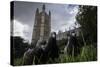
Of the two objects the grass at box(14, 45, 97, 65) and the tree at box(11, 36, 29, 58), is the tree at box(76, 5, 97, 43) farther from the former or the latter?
the tree at box(11, 36, 29, 58)

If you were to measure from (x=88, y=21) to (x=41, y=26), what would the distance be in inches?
23.5

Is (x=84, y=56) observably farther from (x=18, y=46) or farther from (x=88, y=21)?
(x=18, y=46)

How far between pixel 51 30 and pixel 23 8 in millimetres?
392

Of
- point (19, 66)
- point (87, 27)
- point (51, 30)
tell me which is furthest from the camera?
point (87, 27)

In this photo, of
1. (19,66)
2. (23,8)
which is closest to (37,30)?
(23,8)

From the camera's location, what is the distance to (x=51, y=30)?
7.10 feet

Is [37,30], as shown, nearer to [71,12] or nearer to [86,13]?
[71,12]

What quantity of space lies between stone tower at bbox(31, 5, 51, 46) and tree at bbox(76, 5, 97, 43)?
1.26 ft

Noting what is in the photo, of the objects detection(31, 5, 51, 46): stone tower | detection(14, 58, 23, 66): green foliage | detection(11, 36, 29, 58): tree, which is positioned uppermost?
detection(31, 5, 51, 46): stone tower

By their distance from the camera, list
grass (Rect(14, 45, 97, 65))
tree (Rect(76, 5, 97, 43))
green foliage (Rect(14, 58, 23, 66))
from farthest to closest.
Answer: tree (Rect(76, 5, 97, 43)) → grass (Rect(14, 45, 97, 65)) → green foliage (Rect(14, 58, 23, 66))

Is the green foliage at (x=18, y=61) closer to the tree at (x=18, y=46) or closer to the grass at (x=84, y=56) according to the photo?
the tree at (x=18, y=46)

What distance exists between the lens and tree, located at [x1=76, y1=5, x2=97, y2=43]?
2.31 m

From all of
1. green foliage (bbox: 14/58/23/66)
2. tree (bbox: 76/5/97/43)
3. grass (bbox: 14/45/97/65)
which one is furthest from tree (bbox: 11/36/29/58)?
tree (bbox: 76/5/97/43)

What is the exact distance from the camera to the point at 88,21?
7.66 feet
